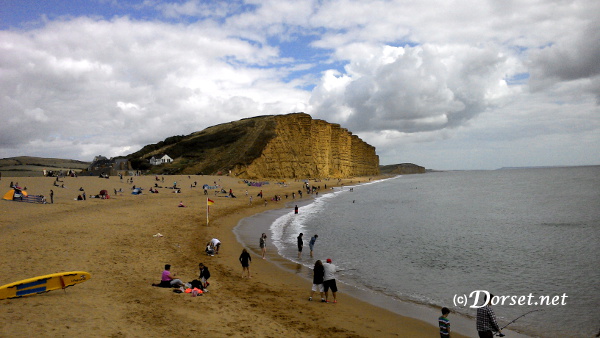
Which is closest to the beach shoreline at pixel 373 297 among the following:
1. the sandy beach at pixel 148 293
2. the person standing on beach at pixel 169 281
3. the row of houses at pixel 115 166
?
the sandy beach at pixel 148 293

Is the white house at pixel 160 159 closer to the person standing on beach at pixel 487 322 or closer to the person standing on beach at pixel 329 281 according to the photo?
the person standing on beach at pixel 329 281

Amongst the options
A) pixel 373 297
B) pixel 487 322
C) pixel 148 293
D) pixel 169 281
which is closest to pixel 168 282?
pixel 169 281

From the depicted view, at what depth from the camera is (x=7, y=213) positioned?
69.2 ft

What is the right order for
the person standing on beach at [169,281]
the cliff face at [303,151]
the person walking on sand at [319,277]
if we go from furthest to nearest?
the cliff face at [303,151] < the person walking on sand at [319,277] < the person standing on beach at [169,281]

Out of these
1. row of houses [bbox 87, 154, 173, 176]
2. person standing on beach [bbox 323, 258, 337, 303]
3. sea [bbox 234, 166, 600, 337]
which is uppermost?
row of houses [bbox 87, 154, 173, 176]

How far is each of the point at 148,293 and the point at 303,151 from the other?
90.7m

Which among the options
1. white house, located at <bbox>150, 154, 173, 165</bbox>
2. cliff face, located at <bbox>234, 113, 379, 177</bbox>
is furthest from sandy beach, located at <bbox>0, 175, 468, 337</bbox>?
white house, located at <bbox>150, 154, 173, 165</bbox>

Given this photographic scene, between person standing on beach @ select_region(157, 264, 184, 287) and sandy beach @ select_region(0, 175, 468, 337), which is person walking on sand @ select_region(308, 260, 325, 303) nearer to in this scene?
sandy beach @ select_region(0, 175, 468, 337)

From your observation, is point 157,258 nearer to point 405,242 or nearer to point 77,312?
point 77,312

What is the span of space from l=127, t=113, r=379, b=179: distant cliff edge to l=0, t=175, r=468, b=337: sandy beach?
5958cm

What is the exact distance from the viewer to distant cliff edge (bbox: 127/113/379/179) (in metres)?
83.9

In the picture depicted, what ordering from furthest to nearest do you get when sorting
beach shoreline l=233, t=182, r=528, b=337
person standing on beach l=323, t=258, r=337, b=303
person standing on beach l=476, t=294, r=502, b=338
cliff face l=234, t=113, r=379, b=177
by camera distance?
1. cliff face l=234, t=113, r=379, b=177
2. person standing on beach l=323, t=258, r=337, b=303
3. beach shoreline l=233, t=182, r=528, b=337
4. person standing on beach l=476, t=294, r=502, b=338

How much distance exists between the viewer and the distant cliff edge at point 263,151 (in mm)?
83938

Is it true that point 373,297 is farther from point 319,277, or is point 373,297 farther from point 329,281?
point 319,277
